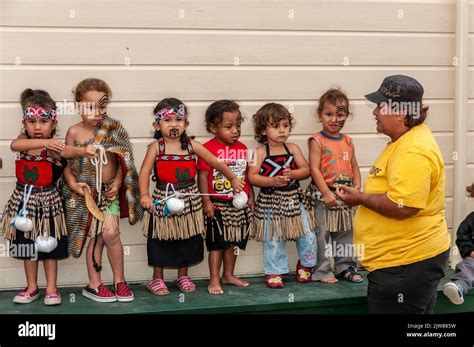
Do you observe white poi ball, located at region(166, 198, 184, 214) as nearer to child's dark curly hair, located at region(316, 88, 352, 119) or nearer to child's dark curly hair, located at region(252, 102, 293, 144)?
child's dark curly hair, located at region(252, 102, 293, 144)

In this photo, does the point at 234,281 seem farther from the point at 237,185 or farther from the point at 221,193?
the point at 237,185

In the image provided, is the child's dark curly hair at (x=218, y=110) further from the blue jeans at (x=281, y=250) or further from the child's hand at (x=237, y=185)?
the blue jeans at (x=281, y=250)

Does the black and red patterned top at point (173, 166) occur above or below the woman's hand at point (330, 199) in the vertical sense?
above

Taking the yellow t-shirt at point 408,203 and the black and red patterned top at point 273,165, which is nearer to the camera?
the yellow t-shirt at point 408,203

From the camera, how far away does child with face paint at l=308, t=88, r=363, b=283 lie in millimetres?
5426

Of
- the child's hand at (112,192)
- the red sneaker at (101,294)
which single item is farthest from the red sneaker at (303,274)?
the child's hand at (112,192)

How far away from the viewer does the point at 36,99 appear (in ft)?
15.8

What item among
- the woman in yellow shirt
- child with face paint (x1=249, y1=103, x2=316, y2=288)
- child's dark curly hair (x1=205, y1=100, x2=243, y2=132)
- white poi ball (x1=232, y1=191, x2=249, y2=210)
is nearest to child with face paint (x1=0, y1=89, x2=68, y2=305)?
child's dark curly hair (x1=205, y1=100, x2=243, y2=132)

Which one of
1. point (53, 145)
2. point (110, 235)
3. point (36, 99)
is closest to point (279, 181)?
point (110, 235)

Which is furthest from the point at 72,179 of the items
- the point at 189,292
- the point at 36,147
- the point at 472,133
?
the point at 472,133

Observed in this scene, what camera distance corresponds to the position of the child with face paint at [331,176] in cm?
543

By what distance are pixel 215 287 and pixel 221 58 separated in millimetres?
1823

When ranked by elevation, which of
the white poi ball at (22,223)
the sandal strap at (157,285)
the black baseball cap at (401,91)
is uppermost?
Answer: the black baseball cap at (401,91)

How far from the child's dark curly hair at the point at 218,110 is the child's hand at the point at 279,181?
1.86ft
